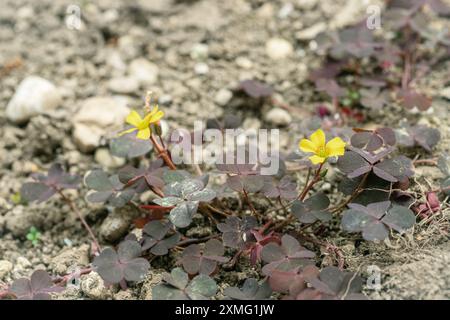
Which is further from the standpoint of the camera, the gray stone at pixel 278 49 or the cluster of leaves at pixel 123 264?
the gray stone at pixel 278 49

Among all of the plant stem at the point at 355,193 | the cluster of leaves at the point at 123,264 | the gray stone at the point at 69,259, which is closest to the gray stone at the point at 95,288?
the cluster of leaves at the point at 123,264

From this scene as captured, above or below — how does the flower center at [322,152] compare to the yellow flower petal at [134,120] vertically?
below

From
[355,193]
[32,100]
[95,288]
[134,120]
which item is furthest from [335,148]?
[32,100]

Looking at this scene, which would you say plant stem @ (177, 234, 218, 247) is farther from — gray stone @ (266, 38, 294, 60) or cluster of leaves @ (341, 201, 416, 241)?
gray stone @ (266, 38, 294, 60)

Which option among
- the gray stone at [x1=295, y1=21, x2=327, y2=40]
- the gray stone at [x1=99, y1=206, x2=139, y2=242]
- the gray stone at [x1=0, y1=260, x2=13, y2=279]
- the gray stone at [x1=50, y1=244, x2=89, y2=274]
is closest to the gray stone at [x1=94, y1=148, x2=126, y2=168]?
the gray stone at [x1=99, y1=206, x2=139, y2=242]

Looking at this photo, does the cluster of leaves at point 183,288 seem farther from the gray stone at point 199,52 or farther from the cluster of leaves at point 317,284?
the gray stone at point 199,52

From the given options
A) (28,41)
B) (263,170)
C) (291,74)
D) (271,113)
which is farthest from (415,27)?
(28,41)
